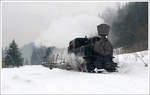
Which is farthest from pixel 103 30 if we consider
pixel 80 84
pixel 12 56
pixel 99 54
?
pixel 12 56

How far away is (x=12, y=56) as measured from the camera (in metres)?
34.6

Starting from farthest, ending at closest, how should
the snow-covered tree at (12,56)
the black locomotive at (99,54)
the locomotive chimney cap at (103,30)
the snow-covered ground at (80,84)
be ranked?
the snow-covered tree at (12,56), the locomotive chimney cap at (103,30), the black locomotive at (99,54), the snow-covered ground at (80,84)

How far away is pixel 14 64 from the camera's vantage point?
3397cm

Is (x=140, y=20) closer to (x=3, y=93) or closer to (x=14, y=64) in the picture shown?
(x=14, y=64)

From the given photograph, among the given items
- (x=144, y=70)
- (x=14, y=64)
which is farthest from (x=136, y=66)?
(x=14, y=64)

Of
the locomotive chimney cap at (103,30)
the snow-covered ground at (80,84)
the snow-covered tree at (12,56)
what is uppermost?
the locomotive chimney cap at (103,30)

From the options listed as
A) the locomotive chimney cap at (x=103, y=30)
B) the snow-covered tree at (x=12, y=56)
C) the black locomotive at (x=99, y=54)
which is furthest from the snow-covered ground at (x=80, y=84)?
the snow-covered tree at (x=12, y=56)

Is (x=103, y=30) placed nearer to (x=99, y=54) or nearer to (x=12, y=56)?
(x=99, y=54)

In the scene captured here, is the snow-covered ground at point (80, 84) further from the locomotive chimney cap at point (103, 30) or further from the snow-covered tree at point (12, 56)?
the snow-covered tree at point (12, 56)

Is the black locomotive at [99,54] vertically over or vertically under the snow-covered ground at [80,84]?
over

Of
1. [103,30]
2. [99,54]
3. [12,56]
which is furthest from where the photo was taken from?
[12,56]

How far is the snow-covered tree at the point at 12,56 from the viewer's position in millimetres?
33406

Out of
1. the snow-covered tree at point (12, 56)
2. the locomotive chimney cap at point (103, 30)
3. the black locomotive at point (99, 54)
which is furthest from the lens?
the snow-covered tree at point (12, 56)

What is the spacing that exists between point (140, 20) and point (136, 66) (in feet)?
72.1
